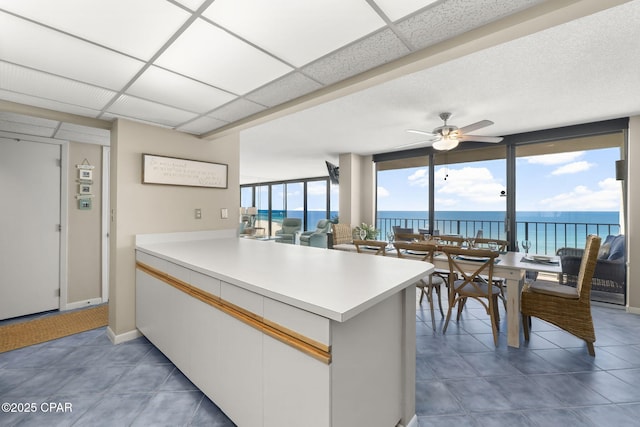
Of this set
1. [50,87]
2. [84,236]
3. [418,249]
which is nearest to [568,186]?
[418,249]

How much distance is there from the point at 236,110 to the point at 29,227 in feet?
9.72

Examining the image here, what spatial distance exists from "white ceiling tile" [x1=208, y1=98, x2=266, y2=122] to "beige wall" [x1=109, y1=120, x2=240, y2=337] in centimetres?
71

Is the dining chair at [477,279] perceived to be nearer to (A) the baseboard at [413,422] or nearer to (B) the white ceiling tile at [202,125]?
(A) the baseboard at [413,422]

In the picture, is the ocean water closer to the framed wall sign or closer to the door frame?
the framed wall sign

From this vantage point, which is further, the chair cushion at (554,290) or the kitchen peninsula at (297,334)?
the chair cushion at (554,290)

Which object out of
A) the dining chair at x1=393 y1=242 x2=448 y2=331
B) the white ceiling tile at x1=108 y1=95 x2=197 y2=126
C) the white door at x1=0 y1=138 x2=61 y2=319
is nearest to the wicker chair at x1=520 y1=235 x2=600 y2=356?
the dining chair at x1=393 y1=242 x2=448 y2=331

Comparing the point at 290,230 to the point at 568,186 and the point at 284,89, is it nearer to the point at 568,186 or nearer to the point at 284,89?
the point at 284,89

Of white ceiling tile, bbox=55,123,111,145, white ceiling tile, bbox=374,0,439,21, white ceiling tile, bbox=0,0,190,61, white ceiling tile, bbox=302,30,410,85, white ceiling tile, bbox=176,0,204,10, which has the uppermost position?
white ceiling tile, bbox=302,30,410,85

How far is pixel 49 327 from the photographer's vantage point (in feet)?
9.35

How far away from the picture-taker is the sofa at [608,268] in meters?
3.56

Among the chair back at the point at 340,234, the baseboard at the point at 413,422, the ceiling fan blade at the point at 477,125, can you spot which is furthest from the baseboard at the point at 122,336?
the ceiling fan blade at the point at 477,125

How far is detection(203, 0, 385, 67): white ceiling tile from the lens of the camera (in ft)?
3.97

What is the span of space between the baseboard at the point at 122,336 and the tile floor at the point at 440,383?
7cm

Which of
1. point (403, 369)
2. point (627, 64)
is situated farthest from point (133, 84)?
point (627, 64)
